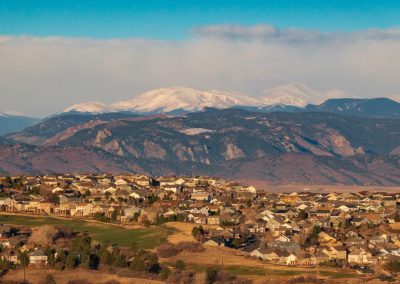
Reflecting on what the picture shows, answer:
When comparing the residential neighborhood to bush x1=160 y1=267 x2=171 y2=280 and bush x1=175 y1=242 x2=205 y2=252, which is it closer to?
bush x1=175 y1=242 x2=205 y2=252

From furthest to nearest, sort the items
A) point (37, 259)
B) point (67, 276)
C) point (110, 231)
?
point (110, 231) → point (37, 259) → point (67, 276)

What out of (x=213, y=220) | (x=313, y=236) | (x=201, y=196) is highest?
(x=201, y=196)

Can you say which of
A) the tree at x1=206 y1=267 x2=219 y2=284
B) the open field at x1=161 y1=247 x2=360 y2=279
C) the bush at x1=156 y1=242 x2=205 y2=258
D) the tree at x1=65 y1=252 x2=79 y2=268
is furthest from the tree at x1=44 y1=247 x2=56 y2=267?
the tree at x1=206 y1=267 x2=219 y2=284

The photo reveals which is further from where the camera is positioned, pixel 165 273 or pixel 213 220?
pixel 213 220

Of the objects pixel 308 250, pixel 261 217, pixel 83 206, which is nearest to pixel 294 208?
pixel 261 217

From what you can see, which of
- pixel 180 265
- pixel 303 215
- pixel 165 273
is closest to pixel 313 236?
pixel 303 215

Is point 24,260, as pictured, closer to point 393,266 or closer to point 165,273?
point 165,273

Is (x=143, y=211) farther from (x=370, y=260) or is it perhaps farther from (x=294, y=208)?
(x=370, y=260)
